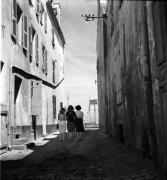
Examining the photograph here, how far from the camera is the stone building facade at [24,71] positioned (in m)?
9.51

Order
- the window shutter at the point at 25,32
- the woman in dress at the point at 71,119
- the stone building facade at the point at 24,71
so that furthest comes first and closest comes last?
the woman in dress at the point at 71,119 → the window shutter at the point at 25,32 → the stone building facade at the point at 24,71

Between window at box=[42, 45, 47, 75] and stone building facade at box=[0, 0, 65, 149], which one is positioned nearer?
stone building facade at box=[0, 0, 65, 149]

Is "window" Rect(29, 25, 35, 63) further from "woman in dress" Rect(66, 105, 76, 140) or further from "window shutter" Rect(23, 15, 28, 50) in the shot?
"woman in dress" Rect(66, 105, 76, 140)

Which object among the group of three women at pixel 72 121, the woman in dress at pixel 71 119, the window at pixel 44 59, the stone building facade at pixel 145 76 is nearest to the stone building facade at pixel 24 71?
the window at pixel 44 59

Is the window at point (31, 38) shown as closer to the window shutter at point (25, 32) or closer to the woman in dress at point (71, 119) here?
the window shutter at point (25, 32)

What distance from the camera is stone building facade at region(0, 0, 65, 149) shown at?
9508 millimetres

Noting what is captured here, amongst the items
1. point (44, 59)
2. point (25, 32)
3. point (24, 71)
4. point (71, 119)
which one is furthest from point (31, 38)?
point (71, 119)

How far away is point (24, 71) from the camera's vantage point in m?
11.8

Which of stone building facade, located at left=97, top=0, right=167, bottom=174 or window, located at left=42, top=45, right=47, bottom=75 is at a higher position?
window, located at left=42, top=45, right=47, bottom=75

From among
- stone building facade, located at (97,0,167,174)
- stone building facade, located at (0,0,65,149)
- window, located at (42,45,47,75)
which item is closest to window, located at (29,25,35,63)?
stone building facade, located at (0,0,65,149)

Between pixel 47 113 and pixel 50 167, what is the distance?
39.3ft

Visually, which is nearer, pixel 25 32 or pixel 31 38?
pixel 25 32

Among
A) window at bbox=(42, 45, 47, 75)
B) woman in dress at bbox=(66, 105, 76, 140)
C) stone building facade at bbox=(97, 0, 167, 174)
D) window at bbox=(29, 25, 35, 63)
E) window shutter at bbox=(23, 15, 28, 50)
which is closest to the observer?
stone building facade at bbox=(97, 0, 167, 174)

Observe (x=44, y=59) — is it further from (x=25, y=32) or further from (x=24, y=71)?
(x=24, y=71)
